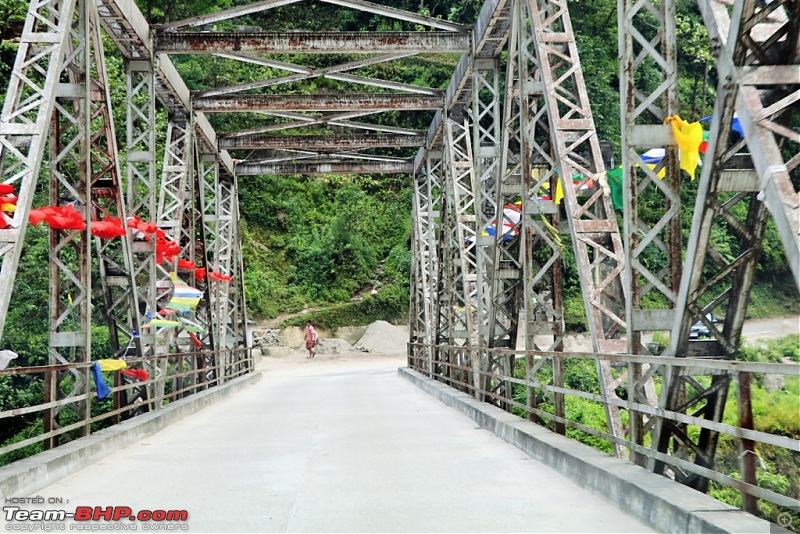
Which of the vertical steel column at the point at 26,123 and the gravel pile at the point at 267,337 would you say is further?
the gravel pile at the point at 267,337

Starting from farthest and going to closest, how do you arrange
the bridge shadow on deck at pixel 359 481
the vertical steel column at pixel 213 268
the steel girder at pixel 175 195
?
the vertical steel column at pixel 213 268, the steel girder at pixel 175 195, the bridge shadow on deck at pixel 359 481

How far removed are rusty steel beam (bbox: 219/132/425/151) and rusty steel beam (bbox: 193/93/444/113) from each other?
475 cm

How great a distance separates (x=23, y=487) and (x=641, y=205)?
43023 millimetres

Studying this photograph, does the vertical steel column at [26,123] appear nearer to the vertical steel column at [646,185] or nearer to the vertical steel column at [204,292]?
the vertical steel column at [646,185]

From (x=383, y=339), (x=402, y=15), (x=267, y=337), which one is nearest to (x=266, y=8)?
(x=402, y=15)

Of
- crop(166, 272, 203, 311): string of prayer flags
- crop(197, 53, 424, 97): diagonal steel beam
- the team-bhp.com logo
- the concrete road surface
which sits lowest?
the concrete road surface

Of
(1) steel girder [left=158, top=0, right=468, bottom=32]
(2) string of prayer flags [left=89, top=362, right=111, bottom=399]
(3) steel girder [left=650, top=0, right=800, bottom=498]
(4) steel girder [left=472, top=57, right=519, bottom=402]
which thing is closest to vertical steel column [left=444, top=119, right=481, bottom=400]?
(4) steel girder [left=472, top=57, right=519, bottom=402]

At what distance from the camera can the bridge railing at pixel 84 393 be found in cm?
955

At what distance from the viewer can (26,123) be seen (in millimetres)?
10469

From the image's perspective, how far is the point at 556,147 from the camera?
1084 cm

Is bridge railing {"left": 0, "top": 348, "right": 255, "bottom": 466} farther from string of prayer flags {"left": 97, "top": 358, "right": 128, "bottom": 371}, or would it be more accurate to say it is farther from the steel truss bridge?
string of prayer flags {"left": 97, "top": 358, "right": 128, "bottom": 371}

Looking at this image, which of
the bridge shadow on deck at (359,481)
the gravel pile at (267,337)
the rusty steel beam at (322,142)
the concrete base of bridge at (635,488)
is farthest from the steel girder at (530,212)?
the gravel pile at (267,337)

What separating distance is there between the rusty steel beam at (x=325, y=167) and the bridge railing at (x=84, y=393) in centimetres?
613

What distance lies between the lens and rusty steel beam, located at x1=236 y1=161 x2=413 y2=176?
31250 millimetres
